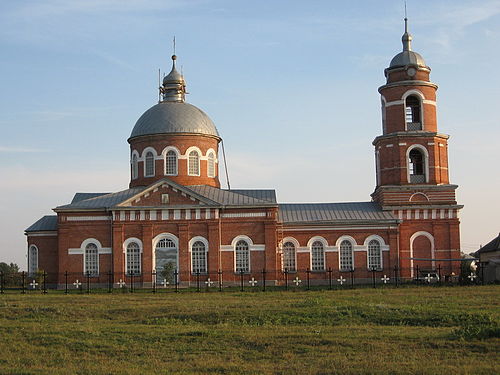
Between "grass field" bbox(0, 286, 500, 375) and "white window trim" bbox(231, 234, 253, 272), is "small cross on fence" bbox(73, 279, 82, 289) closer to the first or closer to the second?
"white window trim" bbox(231, 234, 253, 272)

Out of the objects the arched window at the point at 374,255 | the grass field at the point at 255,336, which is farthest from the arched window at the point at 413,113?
the grass field at the point at 255,336

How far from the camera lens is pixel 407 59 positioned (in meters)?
44.3

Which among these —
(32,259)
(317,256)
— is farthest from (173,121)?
(317,256)

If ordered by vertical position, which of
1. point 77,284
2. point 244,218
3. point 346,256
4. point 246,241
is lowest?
point 77,284

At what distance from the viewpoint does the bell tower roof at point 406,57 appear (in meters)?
44.2

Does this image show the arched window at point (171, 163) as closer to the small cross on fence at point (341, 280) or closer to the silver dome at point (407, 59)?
the small cross on fence at point (341, 280)

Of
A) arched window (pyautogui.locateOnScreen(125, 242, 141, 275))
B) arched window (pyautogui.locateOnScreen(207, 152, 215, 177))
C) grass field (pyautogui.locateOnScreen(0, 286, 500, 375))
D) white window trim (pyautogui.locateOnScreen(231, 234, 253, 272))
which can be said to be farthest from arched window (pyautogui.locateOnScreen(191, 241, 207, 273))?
grass field (pyautogui.locateOnScreen(0, 286, 500, 375))

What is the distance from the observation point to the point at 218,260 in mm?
41906

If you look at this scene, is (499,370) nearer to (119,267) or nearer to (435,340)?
(435,340)

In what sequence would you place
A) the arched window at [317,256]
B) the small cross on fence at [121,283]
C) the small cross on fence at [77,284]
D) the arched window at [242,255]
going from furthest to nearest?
the arched window at [317,256] → the arched window at [242,255] → the small cross on fence at [77,284] → the small cross on fence at [121,283]

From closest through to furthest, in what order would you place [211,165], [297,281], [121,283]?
1. [297,281]
2. [121,283]
3. [211,165]

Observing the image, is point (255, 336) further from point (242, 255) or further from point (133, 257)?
point (133, 257)

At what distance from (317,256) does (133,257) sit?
1018 cm

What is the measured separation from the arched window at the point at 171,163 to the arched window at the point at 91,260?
626cm
